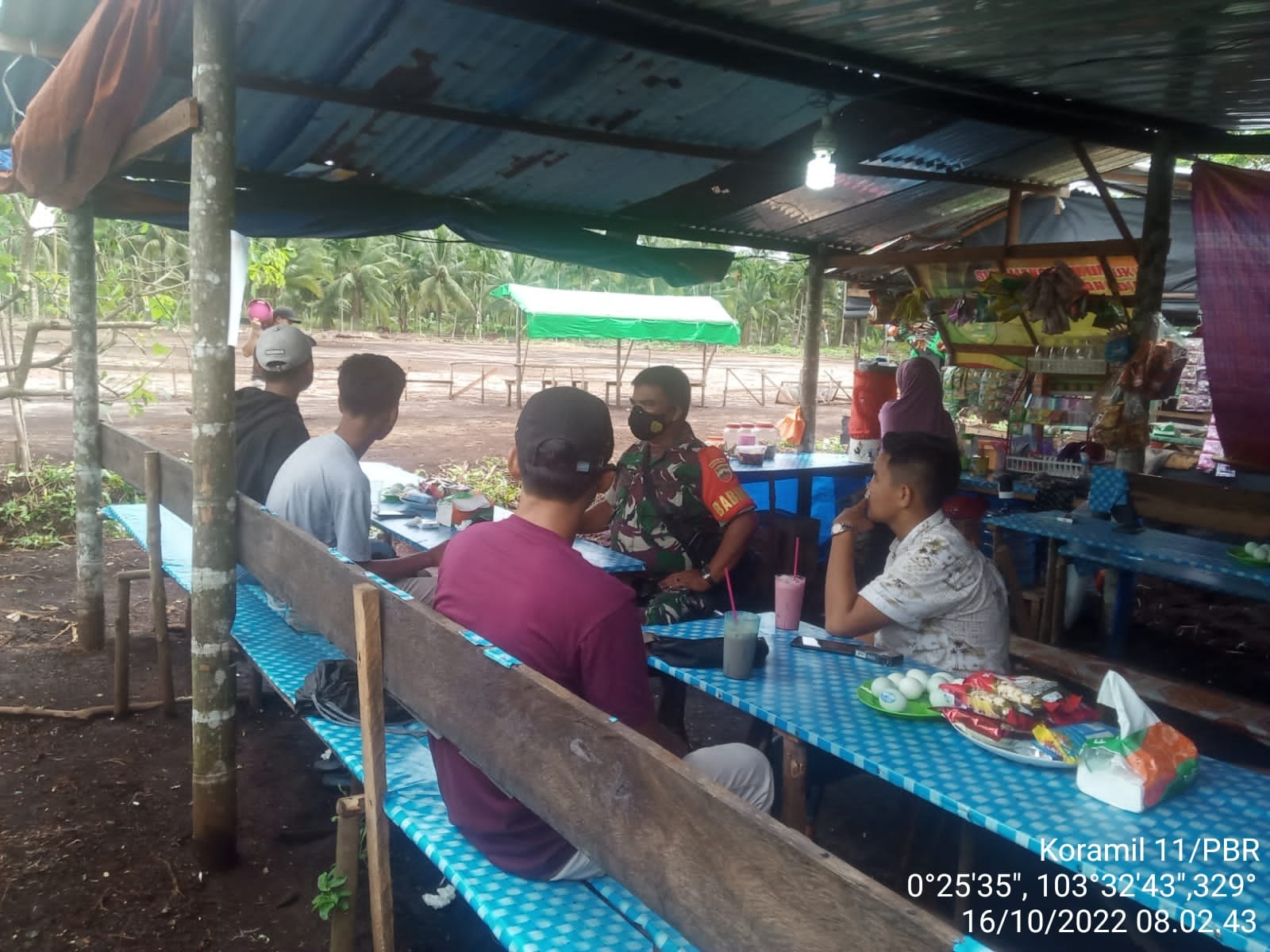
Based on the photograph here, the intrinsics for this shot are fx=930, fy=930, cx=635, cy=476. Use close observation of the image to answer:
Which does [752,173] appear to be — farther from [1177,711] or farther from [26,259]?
[26,259]

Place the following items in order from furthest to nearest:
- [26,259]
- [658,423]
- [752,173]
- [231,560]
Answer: [26,259] < [752,173] < [658,423] < [231,560]

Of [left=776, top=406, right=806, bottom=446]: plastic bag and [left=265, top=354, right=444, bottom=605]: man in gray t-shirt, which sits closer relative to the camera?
[left=265, top=354, right=444, bottom=605]: man in gray t-shirt

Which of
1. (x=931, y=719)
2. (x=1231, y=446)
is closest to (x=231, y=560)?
(x=931, y=719)

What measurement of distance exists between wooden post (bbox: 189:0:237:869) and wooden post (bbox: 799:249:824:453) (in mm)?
6200

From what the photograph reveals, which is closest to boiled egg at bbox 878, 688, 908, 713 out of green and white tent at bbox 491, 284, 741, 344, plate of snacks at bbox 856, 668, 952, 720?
plate of snacks at bbox 856, 668, 952, 720

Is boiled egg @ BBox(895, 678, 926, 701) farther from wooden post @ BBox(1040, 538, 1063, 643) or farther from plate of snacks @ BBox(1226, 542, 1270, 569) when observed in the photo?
wooden post @ BBox(1040, 538, 1063, 643)

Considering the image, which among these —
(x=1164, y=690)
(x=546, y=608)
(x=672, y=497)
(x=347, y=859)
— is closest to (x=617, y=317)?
(x=672, y=497)

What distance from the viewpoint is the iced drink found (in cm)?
245

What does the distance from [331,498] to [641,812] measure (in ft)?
7.37

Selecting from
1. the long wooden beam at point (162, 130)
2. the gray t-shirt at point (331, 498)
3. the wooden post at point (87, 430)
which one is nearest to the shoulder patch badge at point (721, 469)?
the gray t-shirt at point (331, 498)

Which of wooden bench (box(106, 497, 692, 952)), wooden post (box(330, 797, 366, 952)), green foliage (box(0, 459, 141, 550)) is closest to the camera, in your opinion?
wooden bench (box(106, 497, 692, 952))

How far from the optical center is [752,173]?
5797mm

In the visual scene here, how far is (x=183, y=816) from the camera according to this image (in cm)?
346

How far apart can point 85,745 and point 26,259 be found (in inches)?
234
